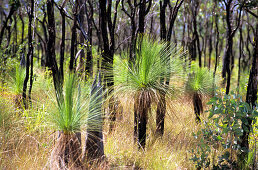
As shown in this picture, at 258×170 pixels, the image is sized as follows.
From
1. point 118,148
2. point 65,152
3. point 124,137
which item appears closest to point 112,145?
point 118,148

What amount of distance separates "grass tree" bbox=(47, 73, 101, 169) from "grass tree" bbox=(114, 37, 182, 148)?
0.93m

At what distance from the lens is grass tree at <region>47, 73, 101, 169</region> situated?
332 cm

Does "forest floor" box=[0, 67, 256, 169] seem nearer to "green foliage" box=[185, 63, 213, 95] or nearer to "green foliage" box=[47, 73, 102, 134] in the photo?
"green foliage" box=[47, 73, 102, 134]

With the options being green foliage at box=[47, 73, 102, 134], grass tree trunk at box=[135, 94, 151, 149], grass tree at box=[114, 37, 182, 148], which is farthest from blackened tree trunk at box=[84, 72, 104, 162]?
grass tree trunk at box=[135, 94, 151, 149]

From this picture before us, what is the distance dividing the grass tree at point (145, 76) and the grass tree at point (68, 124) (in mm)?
928

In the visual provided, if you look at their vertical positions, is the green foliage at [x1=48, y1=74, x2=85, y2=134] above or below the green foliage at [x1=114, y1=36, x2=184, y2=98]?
below

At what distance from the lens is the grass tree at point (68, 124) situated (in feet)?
10.9

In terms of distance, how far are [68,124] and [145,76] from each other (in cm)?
143

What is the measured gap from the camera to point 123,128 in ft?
17.9

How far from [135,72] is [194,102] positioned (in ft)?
9.62

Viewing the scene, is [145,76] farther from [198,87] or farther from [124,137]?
[198,87]

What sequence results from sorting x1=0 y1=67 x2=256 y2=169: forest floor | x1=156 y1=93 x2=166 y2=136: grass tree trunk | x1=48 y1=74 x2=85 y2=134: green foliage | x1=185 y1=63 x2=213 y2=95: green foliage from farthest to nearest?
x1=185 y1=63 x2=213 y2=95: green foliage < x1=156 y1=93 x2=166 y2=136: grass tree trunk < x1=0 y1=67 x2=256 y2=169: forest floor < x1=48 y1=74 x2=85 y2=134: green foliage

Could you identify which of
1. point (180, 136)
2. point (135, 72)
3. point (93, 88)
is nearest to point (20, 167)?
point (93, 88)

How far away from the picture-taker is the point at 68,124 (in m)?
3.33
